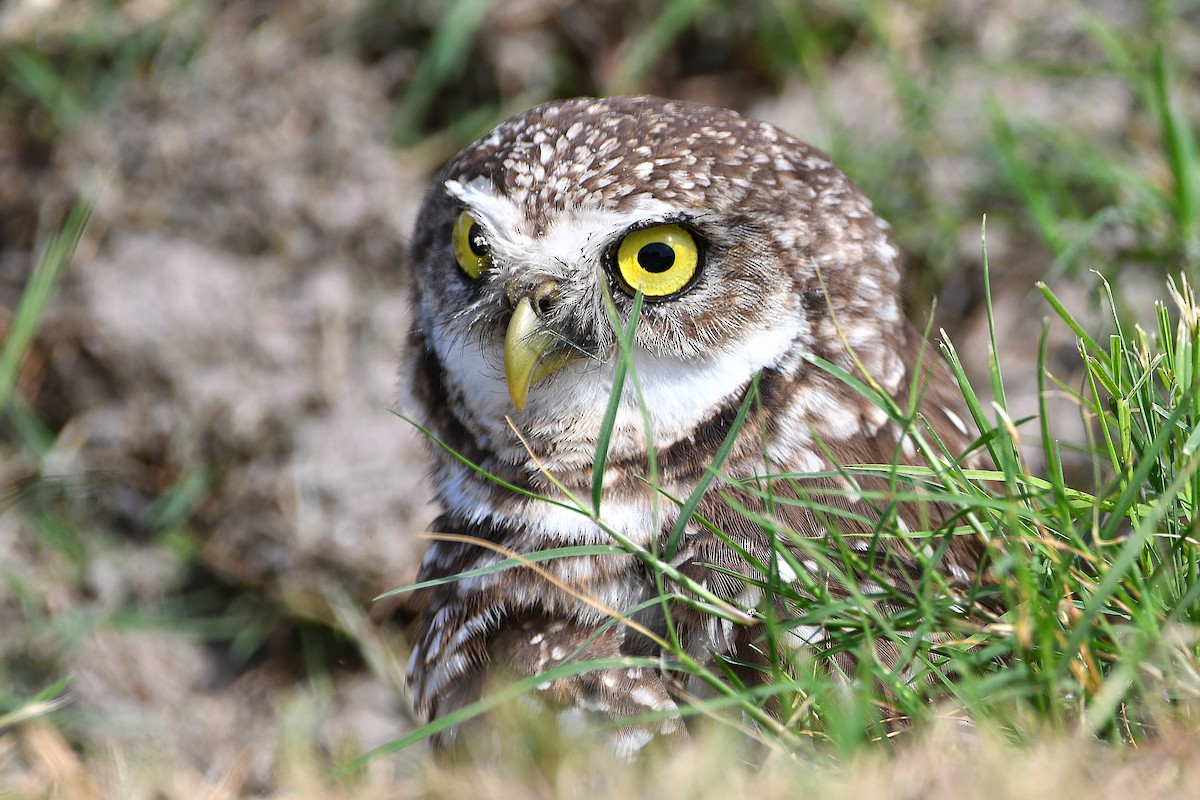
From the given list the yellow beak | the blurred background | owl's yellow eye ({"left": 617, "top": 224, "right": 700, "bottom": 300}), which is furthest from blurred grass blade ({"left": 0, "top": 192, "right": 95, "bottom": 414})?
owl's yellow eye ({"left": 617, "top": 224, "right": 700, "bottom": 300})

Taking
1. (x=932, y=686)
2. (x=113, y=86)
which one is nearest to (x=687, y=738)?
(x=932, y=686)

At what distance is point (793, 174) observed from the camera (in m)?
1.86

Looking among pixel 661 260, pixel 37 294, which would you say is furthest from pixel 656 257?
pixel 37 294

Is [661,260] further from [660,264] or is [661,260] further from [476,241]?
[476,241]

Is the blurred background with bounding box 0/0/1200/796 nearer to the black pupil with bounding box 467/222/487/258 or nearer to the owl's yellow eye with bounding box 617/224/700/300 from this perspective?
the black pupil with bounding box 467/222/487/258

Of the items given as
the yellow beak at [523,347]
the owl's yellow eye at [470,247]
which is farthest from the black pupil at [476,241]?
the yellow beak at [523,347]

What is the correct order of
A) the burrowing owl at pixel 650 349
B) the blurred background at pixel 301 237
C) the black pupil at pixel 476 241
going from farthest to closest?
the blurred background at pixel 301 237
the black pupil at pixel 476 241
the burrowing owl at pixel 650 349

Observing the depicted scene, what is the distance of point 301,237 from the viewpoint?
3580mm

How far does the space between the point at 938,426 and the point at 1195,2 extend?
2242 millimetres

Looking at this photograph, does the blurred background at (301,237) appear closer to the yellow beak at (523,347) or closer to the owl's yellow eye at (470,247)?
the owl's yellow eye at (470,247)

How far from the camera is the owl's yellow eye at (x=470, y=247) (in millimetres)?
1869

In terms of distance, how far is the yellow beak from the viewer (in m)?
1.77

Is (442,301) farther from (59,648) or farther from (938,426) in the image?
(59,648)

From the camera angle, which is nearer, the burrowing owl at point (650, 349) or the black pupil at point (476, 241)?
the burrowing owl at point (650, 349)
